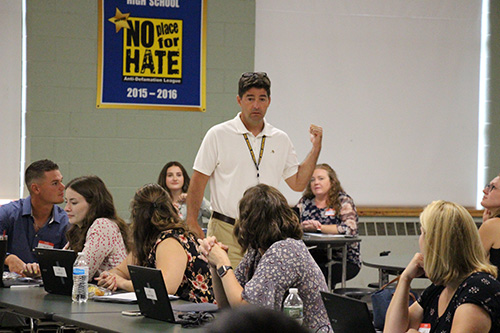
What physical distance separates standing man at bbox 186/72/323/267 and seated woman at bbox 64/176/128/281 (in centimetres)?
39

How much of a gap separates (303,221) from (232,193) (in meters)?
2.42

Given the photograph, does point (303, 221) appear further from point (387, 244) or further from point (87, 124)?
point (87, 124)

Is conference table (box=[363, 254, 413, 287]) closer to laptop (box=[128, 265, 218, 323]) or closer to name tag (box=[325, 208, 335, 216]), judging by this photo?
name tag (box=[325, 208, 335, 216])

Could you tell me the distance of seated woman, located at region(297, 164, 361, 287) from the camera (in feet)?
19.5

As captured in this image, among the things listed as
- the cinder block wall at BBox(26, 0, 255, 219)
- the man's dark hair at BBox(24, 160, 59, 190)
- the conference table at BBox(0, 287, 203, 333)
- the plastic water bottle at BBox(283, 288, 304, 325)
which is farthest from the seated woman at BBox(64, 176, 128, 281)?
the cinder block wall at BBox(26, 0, 255, 219)

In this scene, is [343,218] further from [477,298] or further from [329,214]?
[477,298]

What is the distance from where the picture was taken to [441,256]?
2.32 metres

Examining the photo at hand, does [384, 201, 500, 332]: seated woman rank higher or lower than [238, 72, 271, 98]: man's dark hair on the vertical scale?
lower

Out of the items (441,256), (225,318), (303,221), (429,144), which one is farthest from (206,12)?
(225,318)

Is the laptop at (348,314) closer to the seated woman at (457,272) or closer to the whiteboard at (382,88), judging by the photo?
the seated woman at (457,272)

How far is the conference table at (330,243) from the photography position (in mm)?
5527

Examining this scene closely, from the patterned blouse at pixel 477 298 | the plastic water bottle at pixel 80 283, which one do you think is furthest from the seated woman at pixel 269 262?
the plastic water bottle at pixel 80 283

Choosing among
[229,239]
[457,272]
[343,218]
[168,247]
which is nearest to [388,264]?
[343,218]

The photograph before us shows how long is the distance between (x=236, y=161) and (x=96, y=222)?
0.81 meters
